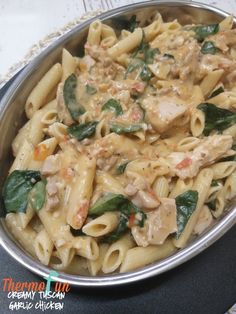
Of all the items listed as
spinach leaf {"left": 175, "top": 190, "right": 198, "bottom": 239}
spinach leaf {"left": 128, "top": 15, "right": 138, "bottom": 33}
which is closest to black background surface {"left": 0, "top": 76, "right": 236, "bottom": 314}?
spinach leaf {"left": 175, "top": 190, "right": 198, "bottom": 239}

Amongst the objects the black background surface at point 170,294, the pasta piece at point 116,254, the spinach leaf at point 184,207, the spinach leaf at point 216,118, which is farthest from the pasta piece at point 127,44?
the black background surface at point 170,294

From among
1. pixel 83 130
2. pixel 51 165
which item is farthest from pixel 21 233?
pixel 83 130

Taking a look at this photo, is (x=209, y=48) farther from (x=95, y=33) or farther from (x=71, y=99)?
(x=71, y=99)

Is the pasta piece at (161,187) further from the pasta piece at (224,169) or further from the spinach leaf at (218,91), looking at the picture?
the spinach leaf at (218,91)

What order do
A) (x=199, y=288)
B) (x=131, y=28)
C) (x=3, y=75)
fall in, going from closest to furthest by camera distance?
(x=199, y=288) < (x=131, y=28) < (x=3, y=75)

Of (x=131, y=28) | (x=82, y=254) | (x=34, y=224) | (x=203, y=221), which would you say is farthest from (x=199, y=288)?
(x=131, y=28)

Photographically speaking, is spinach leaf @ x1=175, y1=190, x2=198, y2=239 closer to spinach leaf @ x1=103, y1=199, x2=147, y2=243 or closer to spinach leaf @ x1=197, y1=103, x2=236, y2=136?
spinach leaf @ x1=103, y1=199, x2=147, y2=243

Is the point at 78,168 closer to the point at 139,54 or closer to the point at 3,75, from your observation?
the point at 139,54
